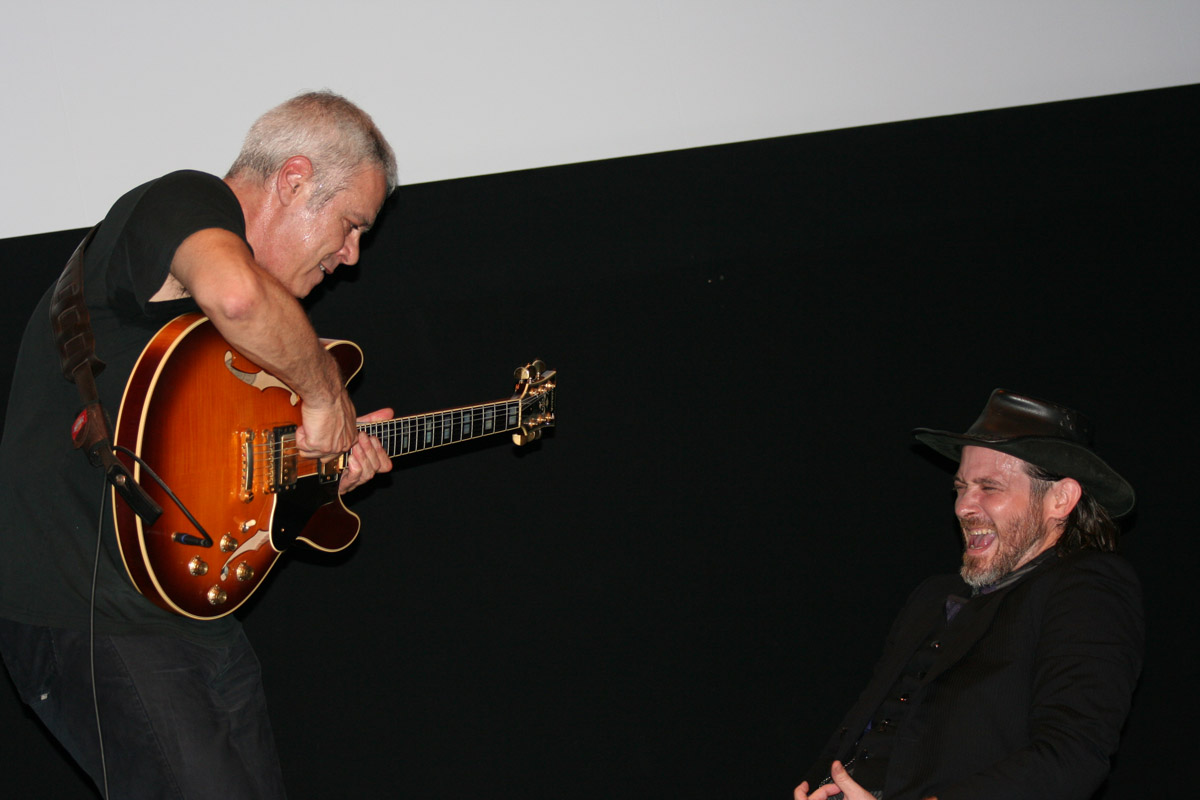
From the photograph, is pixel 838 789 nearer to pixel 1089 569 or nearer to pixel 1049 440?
pixel 1089 569

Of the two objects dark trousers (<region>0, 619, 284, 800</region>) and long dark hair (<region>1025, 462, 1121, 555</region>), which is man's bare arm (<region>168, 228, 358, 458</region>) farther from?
long dark hair (<region>1025, 462, 1121, 555</region>)

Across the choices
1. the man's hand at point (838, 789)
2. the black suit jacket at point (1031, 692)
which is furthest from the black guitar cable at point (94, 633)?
the black suit jacket at point (1031, 692)

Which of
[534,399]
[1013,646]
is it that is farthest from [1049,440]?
[534,399]

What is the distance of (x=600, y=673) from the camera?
9.73 feet

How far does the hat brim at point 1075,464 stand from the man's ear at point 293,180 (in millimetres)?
1542

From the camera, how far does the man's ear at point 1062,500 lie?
2268mm

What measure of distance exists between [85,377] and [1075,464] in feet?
6.50

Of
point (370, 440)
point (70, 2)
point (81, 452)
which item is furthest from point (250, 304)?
point (70, 2)

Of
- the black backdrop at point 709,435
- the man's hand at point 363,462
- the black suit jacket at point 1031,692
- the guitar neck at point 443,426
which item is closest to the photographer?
the black suit jacket at point 1031,692

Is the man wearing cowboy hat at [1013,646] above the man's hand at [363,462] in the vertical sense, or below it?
below

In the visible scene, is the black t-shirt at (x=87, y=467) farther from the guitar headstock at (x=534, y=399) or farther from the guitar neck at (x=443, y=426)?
the guitar headstock at (x=534, y=399)

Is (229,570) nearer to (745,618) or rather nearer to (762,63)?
(745,618)

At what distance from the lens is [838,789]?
2.11 metres

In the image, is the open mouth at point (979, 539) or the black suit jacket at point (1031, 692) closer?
the black suit jacket at point (1031, 692)
